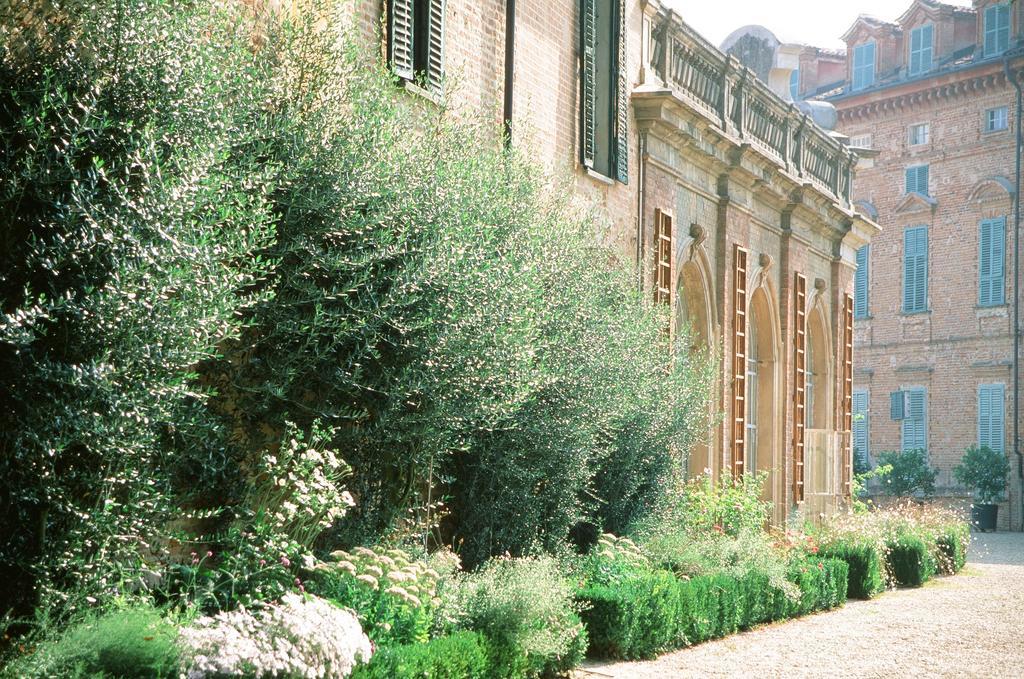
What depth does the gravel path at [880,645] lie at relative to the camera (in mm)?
9062

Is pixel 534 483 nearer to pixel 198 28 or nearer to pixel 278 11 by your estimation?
pixel 278 11

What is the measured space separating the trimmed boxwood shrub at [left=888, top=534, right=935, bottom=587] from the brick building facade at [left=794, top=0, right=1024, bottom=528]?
15.0 m

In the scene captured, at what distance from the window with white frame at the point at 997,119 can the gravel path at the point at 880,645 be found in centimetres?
1933

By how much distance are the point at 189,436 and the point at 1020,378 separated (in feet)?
90.1

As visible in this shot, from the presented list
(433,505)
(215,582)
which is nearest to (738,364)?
(433,505)

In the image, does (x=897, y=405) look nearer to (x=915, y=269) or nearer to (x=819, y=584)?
(x=915, y=269)

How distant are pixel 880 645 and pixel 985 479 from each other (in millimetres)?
20429

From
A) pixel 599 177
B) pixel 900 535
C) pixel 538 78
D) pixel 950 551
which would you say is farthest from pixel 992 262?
pixel 538 78

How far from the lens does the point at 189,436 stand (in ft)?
21.7

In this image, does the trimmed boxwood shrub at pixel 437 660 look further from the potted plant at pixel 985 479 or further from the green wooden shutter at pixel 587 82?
the potted plant at pixel 985 479

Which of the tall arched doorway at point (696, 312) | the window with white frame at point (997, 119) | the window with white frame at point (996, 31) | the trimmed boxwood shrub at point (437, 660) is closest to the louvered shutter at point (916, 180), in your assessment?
the window with white frame at point (997, 119)

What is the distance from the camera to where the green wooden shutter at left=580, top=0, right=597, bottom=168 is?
13055mm

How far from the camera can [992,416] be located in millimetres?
30469

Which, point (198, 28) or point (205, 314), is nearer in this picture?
point (205, 314)
